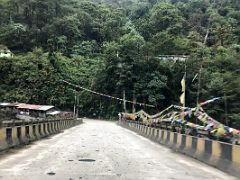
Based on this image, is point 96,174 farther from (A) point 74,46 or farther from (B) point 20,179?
(A) point 74,46

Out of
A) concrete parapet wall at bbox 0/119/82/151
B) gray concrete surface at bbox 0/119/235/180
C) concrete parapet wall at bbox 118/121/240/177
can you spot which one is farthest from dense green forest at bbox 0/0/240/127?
gray concrete surface at bbox 0/119/235/180

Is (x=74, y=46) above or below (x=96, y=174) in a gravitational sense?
above

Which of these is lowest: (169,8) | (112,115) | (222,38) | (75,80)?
(112,115)

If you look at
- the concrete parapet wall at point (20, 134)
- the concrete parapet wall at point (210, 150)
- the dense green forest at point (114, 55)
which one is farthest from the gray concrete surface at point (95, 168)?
the dense green forest at point (114, 55)

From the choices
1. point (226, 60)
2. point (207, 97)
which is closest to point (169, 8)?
point (226, 60)

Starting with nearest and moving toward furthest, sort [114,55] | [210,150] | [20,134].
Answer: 1. [210,150]
2. [20,134]
3. [114,55]

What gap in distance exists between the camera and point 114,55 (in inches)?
3265

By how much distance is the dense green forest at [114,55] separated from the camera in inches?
2795

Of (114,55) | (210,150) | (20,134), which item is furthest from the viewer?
(114,55)

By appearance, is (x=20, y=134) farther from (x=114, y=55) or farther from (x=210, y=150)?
(x=114, y=55)

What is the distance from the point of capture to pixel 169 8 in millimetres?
114750

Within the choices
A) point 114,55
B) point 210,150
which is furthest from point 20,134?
point 114,55

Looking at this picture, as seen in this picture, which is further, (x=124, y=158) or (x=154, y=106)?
(x=154, y=106)

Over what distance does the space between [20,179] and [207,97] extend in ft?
152
